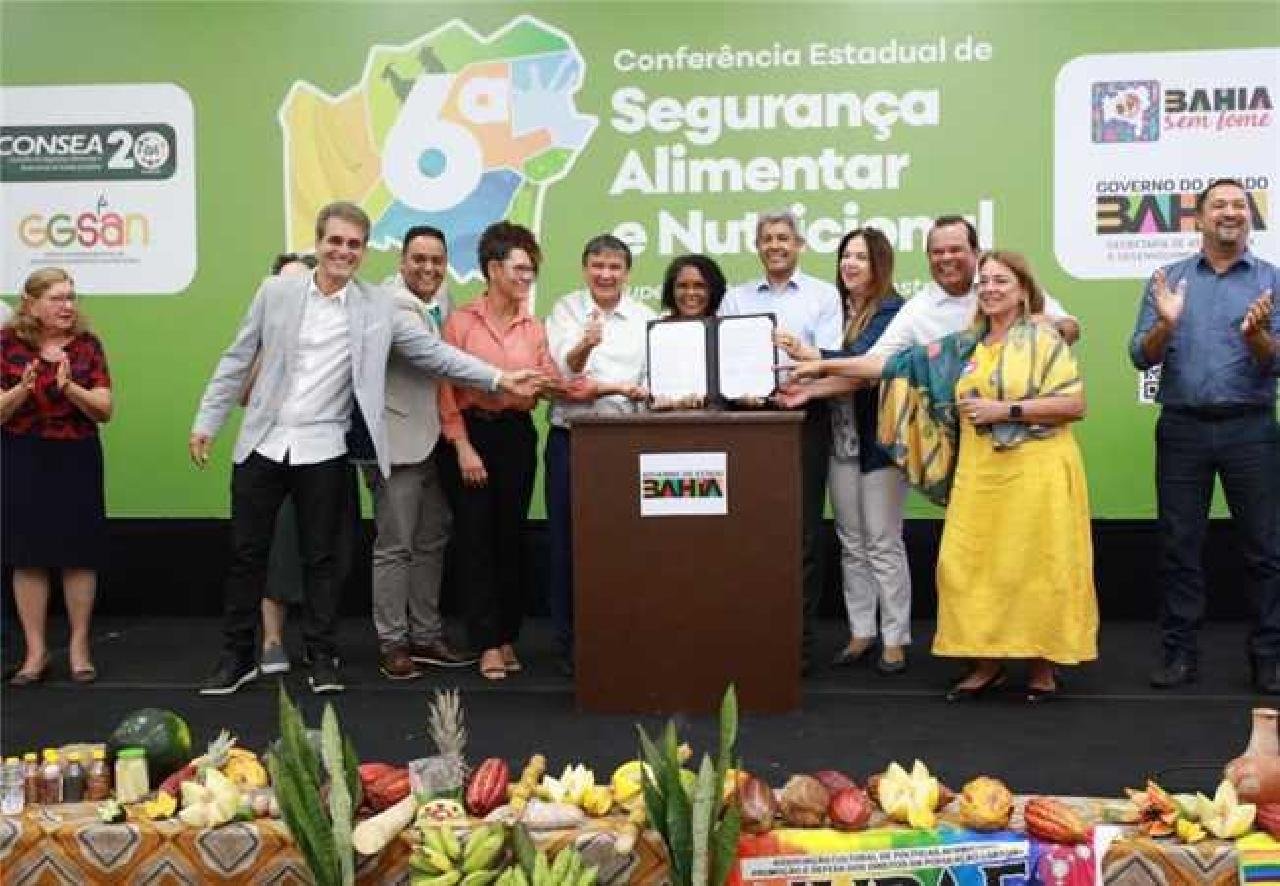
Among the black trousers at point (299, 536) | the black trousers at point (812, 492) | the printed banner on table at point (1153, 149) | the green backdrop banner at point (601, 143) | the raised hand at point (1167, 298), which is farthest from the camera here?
the green backdrop banner at point (601, 143)

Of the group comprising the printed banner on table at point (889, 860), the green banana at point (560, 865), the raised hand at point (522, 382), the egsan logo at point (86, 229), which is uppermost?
the egsan logo at point (86, 229)

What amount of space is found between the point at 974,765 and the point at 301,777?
6.36 ft

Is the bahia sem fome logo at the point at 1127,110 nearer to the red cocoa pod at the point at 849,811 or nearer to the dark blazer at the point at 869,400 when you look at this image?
the dark blazer at the point at 869,400

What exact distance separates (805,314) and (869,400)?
36 centimetres

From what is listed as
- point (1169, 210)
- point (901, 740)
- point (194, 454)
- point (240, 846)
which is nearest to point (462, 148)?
point (194, 454)

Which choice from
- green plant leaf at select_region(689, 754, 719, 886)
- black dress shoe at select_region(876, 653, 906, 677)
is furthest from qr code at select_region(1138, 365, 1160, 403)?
green plant leaf at select_region(689, 754, 719, 886)

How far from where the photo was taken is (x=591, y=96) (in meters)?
5.89

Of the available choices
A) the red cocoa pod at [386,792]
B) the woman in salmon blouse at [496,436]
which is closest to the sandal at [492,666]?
the woman in salmon blouse at [496,436]

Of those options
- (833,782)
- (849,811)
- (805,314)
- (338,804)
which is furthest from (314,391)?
(849,811)

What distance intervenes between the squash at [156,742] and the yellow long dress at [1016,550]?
7.78 ft

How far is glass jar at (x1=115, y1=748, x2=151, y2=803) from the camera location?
2592 mm

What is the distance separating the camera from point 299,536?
4.54 meters

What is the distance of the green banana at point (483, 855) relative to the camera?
2221mm

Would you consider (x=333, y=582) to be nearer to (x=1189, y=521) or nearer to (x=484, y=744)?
(x=484, y=744)
